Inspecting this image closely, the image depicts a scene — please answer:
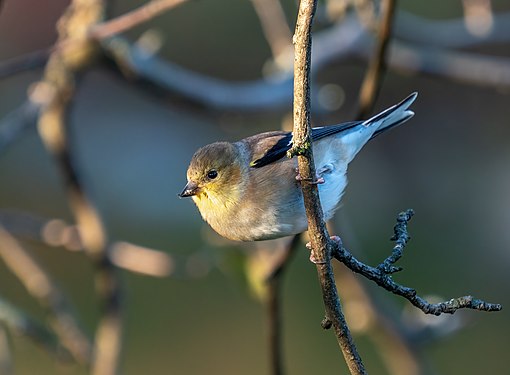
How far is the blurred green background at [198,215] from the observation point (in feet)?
22.1

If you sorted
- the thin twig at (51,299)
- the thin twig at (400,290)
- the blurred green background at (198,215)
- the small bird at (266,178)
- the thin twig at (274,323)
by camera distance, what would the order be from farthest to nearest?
the blurred green background at (198,215) → the thin twig at (51,299) → the thin twig at (274,323) → the small bird at (266,178) → the thin twig at (400,290)

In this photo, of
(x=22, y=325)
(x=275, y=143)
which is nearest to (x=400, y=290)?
(x=275, y=143)

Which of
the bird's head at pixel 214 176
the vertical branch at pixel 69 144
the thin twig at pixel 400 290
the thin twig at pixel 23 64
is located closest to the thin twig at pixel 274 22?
the vertical branch at pixel 69 144

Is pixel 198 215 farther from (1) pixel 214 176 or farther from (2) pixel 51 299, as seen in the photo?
(1) pixel 214 176

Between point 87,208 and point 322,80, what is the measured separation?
20.2 ft

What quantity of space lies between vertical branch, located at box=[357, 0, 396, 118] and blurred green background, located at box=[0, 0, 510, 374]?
4.24 meters

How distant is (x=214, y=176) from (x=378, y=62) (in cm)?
52

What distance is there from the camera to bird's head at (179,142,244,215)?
2.20 metres

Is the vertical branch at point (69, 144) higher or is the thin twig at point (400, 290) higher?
the vertical branch at point (69, 144)

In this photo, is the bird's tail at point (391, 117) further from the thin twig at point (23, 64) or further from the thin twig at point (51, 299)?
the thin twig at point (51, 299)

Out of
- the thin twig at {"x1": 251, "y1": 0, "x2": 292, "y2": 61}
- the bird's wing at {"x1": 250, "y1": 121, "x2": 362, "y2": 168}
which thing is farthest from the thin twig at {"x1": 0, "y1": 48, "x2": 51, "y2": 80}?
the thin twig at {"x1": 251, "y1": 0, "x2": 292, "y2": 61}

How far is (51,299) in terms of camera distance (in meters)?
2.93

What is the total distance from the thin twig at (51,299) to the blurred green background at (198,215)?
3081 millimetres

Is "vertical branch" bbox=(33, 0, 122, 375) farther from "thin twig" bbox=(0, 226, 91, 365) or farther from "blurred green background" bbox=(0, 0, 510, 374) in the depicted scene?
"blurred green background" bbox=(0, 0, 510, 374)
